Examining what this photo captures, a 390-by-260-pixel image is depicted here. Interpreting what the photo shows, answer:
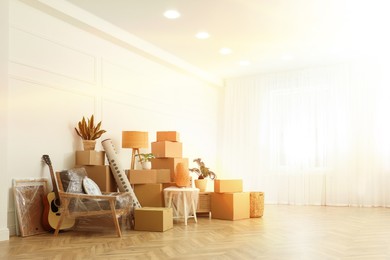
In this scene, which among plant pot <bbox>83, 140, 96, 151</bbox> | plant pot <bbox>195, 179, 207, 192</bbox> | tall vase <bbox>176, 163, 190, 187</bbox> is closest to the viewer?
plant pot <bbox>83, 140, 96, 151</bbox>

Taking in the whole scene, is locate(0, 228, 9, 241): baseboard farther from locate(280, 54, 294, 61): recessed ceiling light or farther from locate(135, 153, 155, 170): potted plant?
locate(280, 54, 294, 61): recessed ceiling light

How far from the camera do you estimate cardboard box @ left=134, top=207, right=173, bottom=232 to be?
4.67 meters

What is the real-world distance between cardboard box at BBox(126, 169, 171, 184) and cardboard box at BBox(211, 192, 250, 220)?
856 millimetres

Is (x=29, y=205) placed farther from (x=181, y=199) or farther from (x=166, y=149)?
(x=166, y=149)

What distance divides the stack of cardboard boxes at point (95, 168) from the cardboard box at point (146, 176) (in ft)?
1.05

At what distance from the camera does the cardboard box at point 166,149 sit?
6039 millimetres

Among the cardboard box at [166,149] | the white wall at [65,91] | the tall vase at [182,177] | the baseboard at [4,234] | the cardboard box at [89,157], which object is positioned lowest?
the baseboard at [4,234]

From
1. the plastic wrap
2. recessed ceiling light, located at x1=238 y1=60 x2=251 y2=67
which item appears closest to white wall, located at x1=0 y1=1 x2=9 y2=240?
the plastic wrap

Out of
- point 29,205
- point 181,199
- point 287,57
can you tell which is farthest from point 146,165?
point 287,57

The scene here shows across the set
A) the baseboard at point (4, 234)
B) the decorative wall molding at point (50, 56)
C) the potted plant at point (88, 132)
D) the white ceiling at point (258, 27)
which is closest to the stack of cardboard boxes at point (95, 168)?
the potted plant at point (88, 132)

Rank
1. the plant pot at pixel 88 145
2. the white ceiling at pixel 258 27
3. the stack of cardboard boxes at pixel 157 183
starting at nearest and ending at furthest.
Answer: the stack of cardboard boxes at pixel 157 183
the white ceiling at pixel 258 27
the plant pot at pixel 88 145

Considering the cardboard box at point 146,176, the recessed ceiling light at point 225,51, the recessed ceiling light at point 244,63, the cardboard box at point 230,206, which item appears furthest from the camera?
the recessed ceiling light at point 244,63

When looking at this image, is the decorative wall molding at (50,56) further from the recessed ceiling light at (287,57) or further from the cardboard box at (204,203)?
the recessed ceiling light at (287,57)

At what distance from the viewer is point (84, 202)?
4.41 m
